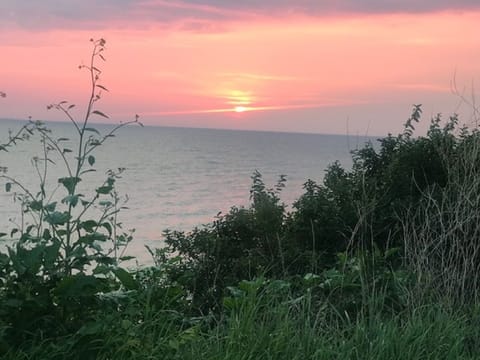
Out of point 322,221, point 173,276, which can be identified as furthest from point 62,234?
point 322,221

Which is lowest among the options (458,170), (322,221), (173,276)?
(173,276)

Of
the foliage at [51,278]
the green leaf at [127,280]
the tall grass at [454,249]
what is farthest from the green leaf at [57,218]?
the tall grass at [454,249]

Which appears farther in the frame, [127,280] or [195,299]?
[195,299]

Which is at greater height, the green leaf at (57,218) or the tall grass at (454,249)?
the green leaf at (57,218)

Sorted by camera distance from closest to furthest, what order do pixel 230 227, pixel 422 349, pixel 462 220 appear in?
1. pixel 422 349
2. pixel 462 220
3. pixel 230 227

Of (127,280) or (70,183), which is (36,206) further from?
(127,280)

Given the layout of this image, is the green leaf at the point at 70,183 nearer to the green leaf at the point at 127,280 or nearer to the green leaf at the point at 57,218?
the green leaf at the point at 57,218

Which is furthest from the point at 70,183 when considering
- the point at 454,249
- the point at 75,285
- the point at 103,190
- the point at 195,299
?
the point at 454,249

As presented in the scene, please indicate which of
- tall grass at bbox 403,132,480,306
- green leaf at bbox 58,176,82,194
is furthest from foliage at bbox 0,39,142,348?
tall grass at bbox 403,132,480,306

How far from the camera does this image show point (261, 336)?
340 centimetres

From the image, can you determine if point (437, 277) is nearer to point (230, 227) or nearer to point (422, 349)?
point (422, 349)

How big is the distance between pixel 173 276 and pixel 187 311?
161 cm

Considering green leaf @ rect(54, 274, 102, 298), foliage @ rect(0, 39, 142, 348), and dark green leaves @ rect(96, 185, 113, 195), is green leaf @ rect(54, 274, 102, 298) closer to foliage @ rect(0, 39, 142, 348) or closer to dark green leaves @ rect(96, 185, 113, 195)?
foliage @ rect(0, 39, 142, 348)

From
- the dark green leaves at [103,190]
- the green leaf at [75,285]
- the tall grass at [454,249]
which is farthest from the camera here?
the tall grass at [454,249]
